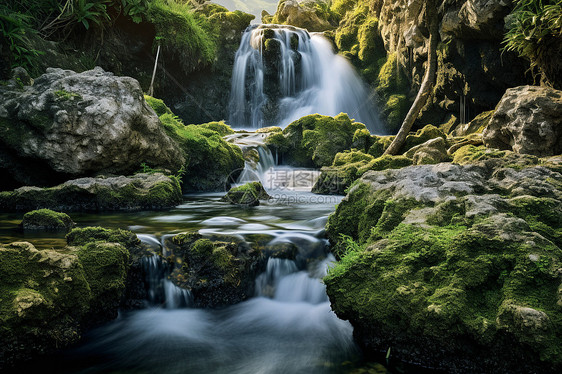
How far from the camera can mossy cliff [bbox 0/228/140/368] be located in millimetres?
2365

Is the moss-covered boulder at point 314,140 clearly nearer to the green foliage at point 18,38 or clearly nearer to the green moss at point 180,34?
the green moss at point 180,34

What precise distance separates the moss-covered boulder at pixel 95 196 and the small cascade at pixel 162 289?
11.5 feet

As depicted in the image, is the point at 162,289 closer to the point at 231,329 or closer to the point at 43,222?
the point at 231,329

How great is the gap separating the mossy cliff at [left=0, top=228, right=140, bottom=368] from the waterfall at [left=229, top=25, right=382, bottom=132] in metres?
16.5

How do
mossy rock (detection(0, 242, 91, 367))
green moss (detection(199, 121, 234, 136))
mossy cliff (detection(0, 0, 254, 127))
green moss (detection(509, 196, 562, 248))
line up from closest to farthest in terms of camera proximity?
mossy rock (detection(0, 242, 91, 367)), green moss (detection(509, 196, 562, 248)), mossy cliff (detection(0, 0, 254, 127)), green moss (detection(199, 121, 234, 136))

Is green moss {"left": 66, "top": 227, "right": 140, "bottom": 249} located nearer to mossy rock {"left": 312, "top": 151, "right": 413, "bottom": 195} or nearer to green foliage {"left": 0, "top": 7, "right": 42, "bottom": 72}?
mossy rock {"left": 312, "top": 151, "right": 413, "bottom": 195}

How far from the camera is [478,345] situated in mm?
2203

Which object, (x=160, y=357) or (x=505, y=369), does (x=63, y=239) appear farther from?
(x=505, y=369)

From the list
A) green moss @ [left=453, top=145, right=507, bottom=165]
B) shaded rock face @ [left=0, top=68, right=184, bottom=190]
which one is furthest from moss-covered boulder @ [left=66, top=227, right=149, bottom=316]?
green moss @ [left=453, top=145, right=507, bottom=165]

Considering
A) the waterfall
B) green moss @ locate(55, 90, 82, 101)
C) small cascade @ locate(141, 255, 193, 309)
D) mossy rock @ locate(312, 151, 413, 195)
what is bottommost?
small cascade @ locate(141, 255, 193, 309)

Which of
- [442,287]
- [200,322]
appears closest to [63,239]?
[200,322]

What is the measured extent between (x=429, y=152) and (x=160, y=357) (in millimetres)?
7733

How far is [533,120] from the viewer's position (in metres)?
7.70

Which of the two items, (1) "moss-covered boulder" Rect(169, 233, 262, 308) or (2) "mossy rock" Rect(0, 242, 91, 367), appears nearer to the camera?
(2) "mossy rock" Rect(0, 242, 91, 367)
